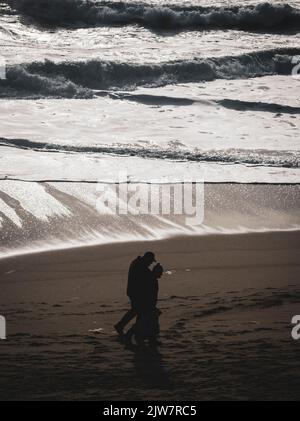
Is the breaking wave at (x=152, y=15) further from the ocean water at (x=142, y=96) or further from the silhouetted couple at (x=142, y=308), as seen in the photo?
the silhouetted couple at (x=142, y=308)

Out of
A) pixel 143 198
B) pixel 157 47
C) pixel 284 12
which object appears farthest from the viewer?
pixel 284 12

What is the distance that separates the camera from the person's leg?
28.7 feet

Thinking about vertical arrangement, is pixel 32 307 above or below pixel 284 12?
below

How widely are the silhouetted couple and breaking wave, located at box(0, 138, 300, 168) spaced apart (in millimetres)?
6260

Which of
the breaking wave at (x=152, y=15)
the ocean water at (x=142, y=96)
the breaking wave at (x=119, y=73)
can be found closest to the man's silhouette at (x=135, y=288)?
the ocean water at (x=142, y=96)

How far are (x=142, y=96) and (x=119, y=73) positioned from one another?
1.28 meters

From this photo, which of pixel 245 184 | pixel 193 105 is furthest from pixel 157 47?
pixel 245 184

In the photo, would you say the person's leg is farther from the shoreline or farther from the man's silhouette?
the shoreline

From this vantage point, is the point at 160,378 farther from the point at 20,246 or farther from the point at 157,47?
the point at 157,47

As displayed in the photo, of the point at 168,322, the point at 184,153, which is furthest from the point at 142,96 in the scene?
the point at 168,322

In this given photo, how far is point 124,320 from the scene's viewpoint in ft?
28.7

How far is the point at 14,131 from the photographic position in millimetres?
15750

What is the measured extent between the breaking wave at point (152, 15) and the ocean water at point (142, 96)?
1.1 inches

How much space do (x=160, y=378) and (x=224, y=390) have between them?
525 millimetres
